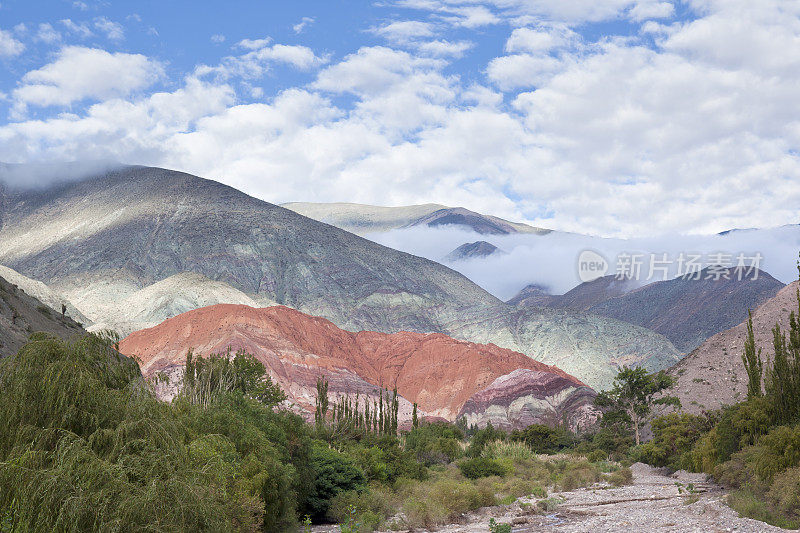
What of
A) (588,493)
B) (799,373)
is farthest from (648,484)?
(799,373)

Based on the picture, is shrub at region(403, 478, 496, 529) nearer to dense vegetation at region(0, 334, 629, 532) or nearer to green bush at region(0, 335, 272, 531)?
dense vegetation at region(0, 334, 629, 532)

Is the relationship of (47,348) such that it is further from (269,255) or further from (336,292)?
(269,255)

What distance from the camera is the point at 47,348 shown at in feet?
38.8

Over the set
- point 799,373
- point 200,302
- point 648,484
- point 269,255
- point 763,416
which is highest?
point 269,255

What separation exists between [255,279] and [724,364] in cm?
12186

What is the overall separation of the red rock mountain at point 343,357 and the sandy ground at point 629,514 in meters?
68.2

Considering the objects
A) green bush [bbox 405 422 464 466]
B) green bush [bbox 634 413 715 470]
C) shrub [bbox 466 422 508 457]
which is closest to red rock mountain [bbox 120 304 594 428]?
shrub [bbox 466 422 508 457]

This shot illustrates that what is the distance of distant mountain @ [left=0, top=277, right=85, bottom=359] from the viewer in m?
21.4

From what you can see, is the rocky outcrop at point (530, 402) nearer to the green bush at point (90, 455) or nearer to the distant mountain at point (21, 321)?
the distant mountain at point (21, 321)

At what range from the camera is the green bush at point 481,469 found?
4022cm

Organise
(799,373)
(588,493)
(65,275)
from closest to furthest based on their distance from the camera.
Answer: (799,373), (588,493), (65,275)

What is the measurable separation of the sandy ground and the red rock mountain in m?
68.2

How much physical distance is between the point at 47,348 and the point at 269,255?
169608 mm

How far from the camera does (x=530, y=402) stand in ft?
337
